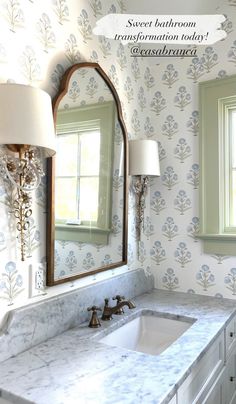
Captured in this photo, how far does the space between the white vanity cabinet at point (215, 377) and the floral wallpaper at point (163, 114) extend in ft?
1.26

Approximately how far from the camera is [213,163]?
2.02 meters

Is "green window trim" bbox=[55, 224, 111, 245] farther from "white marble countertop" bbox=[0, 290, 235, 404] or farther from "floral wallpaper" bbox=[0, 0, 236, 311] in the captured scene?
"white marble countertop" bbox=[0, 290, 235, 404]

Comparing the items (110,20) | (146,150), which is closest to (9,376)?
(146,150)

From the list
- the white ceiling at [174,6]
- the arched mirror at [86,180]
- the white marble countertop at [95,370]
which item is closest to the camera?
the white marble countertop at [95,370]

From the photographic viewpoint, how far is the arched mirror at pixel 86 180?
143 centimetres

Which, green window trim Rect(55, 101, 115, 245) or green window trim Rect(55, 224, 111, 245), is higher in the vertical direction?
green window trim Rect(55, 101, 115, 245)

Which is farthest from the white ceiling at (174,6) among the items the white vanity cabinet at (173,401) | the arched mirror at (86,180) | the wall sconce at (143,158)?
the white vanity cabinet at (173,401)

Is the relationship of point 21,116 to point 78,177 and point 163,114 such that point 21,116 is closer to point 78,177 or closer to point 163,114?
point 78,177

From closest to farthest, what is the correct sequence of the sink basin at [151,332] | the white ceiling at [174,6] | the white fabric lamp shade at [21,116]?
the white fabric lamp shade at [21,116] → the sink basin at [151,332] → the white ceiling at [174,6]

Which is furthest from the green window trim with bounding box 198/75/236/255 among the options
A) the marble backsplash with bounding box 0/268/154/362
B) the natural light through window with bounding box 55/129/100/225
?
the natural light through window with bounding box 55/129/100/225

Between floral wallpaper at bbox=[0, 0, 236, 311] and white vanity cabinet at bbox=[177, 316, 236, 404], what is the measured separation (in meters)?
0.38

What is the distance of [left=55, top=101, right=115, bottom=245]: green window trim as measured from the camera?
4.81ft

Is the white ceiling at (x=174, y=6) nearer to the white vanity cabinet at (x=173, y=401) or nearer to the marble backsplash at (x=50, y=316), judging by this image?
the marble backsplash at (x=50, y=316)

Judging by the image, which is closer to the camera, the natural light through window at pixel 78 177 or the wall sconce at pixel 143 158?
the natural light through window at pixel 78 177
